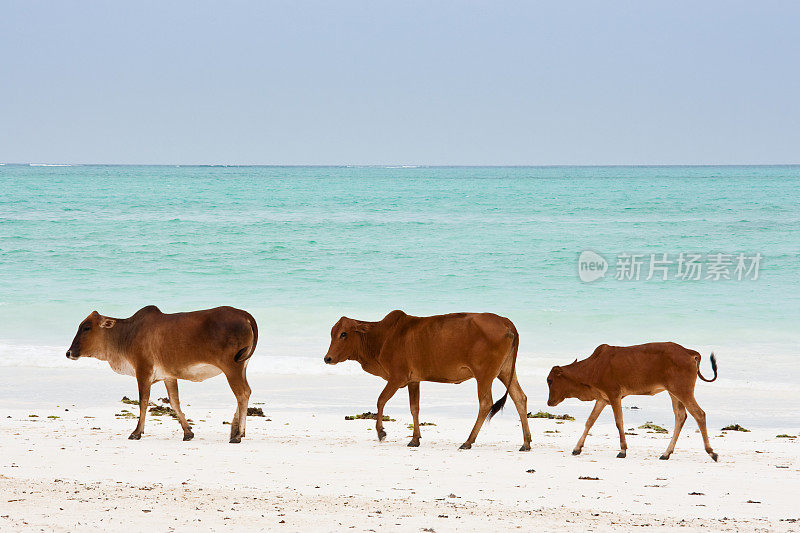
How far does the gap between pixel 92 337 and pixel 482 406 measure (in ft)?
13.7

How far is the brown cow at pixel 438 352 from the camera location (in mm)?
10117

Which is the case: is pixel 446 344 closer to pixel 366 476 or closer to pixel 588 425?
pixel 588 425

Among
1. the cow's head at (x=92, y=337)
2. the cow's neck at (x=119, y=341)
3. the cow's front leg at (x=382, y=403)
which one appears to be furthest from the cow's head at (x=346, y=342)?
the cow's head at (x=92, y=337)

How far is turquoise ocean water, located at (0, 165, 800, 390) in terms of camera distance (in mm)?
20281

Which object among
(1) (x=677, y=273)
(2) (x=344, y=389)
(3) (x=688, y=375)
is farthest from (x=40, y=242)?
(3) (x=688, y=375)

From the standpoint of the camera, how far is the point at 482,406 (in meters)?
10.3

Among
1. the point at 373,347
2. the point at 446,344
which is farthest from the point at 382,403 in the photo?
the point at 446,344

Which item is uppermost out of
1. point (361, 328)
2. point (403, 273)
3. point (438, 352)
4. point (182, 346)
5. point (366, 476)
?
point (361, 328)

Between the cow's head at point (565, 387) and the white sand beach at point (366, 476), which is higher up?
the cow's head at point (565, 387)

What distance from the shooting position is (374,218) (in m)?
56.6

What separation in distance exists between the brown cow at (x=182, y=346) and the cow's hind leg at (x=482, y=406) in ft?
7.44

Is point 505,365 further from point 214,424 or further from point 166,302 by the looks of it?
point 166,302

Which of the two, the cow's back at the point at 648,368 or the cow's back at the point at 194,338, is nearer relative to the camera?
the cow's back at the point at 648,368

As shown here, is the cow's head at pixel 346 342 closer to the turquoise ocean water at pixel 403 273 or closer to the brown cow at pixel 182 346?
the brown cow at pixel 182 346
